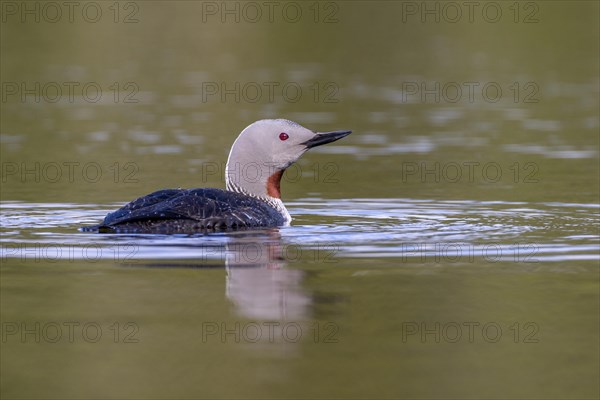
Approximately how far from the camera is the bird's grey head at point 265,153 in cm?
849

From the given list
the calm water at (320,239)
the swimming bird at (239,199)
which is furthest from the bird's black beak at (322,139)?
the calm water at (320,239)

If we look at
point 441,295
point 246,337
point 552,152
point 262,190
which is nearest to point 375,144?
point 552,152

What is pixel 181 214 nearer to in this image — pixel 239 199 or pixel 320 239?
pixel 239 199

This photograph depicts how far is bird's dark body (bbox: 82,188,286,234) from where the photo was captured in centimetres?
779

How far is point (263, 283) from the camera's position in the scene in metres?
6.48

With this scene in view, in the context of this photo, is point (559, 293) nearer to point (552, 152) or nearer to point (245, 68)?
point (552, 152)

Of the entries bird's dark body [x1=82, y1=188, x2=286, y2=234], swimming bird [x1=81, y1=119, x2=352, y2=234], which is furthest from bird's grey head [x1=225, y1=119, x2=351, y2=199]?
bird's dark body [x1=82, y1=188, x2=286, y2=234]

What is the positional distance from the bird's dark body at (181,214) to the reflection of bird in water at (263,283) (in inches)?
11.0

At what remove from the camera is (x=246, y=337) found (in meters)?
5.52

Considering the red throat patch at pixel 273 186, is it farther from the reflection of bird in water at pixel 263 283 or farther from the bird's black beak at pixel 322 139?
the reflection of bird in water at pixel 263 283

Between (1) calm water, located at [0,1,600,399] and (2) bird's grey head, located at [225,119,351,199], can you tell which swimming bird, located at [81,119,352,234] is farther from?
(1) calm water, located at [0,1,600,399]

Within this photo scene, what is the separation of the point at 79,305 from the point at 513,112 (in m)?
9.51

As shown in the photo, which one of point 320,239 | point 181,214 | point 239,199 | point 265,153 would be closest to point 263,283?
point 320,239

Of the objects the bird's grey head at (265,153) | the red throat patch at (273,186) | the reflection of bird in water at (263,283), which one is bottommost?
the reflection of bird in water at (263,283)
